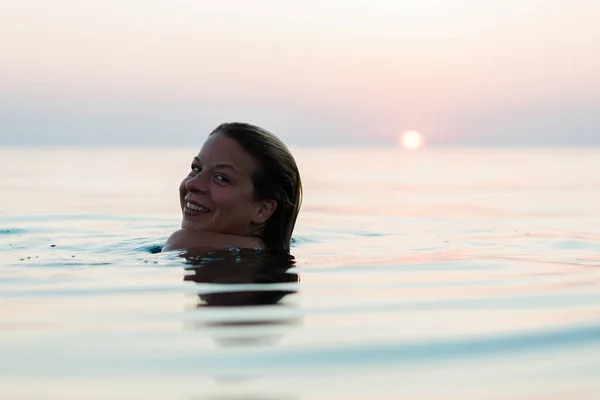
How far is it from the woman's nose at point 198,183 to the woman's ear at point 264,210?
48 cm

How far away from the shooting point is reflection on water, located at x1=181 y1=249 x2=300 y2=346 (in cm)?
381

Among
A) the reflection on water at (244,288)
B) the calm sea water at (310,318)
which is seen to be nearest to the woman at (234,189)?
the reflection on water at (244,288)

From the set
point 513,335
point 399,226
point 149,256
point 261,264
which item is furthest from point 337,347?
point 399,226

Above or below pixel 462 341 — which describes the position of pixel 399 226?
above

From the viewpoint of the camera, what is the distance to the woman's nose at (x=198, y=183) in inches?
252

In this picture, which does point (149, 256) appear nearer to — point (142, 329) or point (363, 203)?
point (142, 329)

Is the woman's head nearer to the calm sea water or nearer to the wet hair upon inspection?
the wet hair

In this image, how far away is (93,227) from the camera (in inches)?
371

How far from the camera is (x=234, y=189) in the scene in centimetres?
649

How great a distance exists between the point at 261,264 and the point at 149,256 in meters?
1.05

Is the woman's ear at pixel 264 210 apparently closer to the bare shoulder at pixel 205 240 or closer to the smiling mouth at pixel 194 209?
the bare shoulder at pixel 205 240

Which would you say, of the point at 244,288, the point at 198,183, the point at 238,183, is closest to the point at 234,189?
the point at 238,183

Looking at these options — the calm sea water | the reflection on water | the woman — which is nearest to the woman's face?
the woman

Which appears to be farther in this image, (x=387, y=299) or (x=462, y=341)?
(x=387, y=299)
